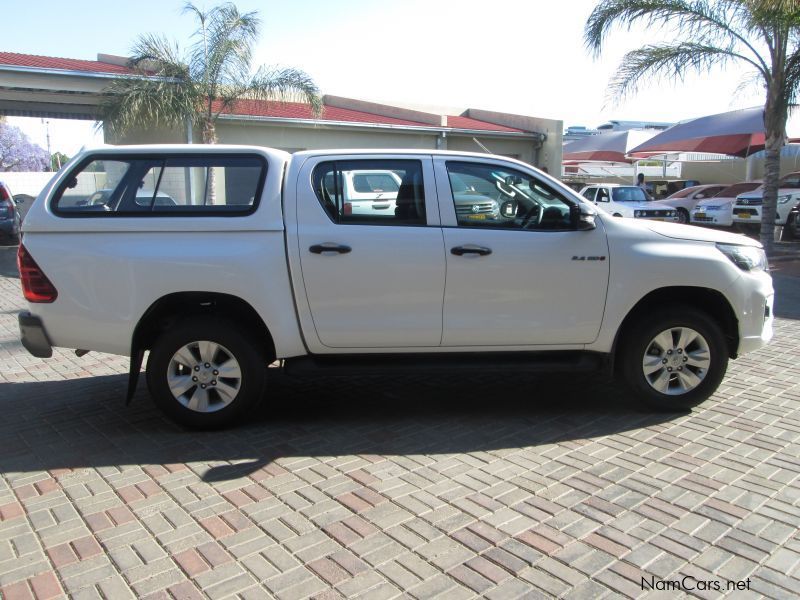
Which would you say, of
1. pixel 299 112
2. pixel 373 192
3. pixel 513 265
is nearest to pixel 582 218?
pixel 513 265

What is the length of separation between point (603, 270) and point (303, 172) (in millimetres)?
2209

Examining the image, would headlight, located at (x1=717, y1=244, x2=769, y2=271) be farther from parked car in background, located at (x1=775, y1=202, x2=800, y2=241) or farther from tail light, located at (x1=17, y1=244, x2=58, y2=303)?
parked car in background, located at (x1=775, y1=202, x2=800, y2=241)

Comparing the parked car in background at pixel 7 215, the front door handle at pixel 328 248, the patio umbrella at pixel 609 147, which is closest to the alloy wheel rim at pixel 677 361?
the front door handle at pixel 328 248

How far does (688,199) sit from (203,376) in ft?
77.2

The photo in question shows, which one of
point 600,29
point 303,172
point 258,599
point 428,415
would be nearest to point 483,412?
point 428,415

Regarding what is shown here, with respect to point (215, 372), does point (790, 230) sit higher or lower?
higher

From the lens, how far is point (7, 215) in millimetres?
16250

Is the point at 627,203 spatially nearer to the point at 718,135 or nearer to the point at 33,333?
the point at 718,135

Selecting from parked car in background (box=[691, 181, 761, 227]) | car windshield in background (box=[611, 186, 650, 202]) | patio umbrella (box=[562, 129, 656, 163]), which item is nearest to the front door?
car windshield in background (box=[611, 186, 650, 202])

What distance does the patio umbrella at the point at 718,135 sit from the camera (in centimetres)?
2530

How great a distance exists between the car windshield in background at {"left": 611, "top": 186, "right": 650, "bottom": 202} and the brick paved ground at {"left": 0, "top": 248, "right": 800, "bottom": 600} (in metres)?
16.4

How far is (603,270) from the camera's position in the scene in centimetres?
485

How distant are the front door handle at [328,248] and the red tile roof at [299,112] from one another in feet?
42.8

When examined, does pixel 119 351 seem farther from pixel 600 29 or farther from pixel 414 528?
pixel 600 29
